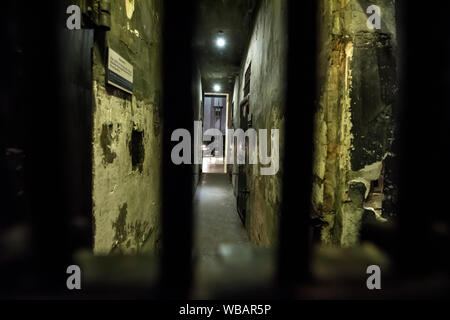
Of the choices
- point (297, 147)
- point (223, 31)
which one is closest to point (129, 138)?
point (297, 147)

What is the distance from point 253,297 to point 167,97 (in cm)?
78

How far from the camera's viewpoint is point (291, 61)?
35.9 inches

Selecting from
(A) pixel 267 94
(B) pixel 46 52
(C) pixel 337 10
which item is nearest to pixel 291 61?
(C) pixel 337 10

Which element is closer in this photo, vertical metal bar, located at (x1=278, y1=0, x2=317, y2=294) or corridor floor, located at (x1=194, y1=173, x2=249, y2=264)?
vertical metal bar, located at (x1=278, y1=0, x2=317, y2=294)

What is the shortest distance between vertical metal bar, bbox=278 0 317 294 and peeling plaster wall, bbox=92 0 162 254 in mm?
1174

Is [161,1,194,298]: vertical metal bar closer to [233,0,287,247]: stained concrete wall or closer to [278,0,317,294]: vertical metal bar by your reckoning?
[278,0,317,294]: vertical metal bar

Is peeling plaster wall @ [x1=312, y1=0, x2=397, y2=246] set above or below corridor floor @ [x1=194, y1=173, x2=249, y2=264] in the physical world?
above

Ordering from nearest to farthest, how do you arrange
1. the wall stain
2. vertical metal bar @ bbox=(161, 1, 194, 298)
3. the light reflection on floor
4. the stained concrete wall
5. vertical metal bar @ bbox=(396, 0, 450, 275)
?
vertical metal bar @ bbox=(161, 1, 194, 298) < vertical metal bar @ bbox=(396, 0, 450, 275) < the wall stain < the stained concrete wall < the light reflection on floor

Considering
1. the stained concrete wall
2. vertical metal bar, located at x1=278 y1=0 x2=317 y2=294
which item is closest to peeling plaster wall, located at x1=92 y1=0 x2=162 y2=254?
vertical metal bar, located at x1=278 y1=0 x2=317 y2=294

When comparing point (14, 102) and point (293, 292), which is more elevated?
point (14, 102)

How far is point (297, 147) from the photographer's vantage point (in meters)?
0.86

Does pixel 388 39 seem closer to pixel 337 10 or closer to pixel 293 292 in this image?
pixel 337 10

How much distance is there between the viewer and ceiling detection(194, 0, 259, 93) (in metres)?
3.70

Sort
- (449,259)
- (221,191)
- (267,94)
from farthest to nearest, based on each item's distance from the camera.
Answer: (221,191)
(267,94)
(449,259)
